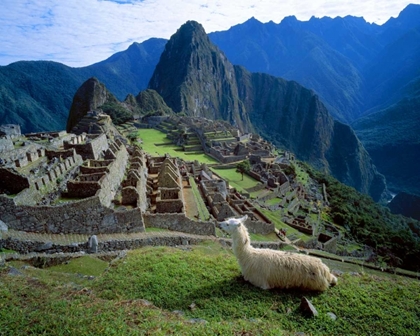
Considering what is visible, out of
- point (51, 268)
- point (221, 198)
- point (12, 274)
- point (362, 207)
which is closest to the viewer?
point (12, 274)

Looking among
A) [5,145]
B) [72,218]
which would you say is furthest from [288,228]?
[5,145]

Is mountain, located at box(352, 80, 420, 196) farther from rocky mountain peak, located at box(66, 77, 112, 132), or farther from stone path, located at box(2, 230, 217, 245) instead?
stone path, located at box(2, 230, 217, 245)

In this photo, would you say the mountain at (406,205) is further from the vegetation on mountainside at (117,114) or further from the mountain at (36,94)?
the mountain at (36,94)

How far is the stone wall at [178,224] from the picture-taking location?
15251 mm

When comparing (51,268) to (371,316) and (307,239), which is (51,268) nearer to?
(371,316)

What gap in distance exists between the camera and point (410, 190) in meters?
103

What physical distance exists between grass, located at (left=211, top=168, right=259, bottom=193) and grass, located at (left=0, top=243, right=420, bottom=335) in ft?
89.4

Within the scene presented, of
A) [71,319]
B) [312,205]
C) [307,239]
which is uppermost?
[71,319]

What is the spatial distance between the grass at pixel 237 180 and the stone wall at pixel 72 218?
71.4 feet

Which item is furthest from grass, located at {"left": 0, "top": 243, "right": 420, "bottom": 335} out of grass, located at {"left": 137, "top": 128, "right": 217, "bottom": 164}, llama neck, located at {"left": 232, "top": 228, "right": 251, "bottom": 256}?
grass, located at {"left": 137, "top": 128, "right": 217, "bottom": 164}

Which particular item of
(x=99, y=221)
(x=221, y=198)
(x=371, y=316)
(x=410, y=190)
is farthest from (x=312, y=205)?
(x=410, y=190)

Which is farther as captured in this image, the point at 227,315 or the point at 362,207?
the point at 362,207

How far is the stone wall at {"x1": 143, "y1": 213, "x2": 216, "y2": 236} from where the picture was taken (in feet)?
50.0

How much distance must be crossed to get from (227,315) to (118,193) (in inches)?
489
